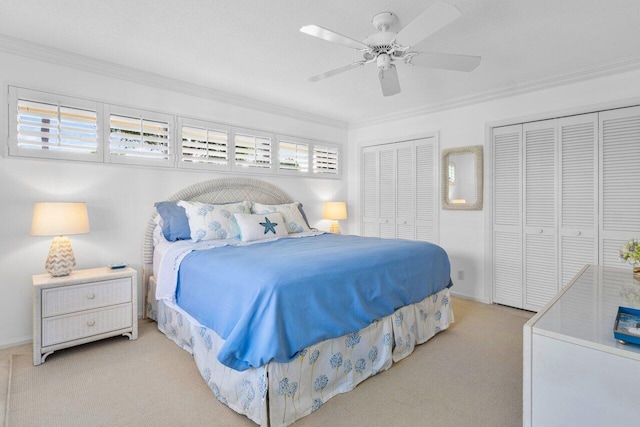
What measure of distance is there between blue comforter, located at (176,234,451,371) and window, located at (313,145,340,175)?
92.4 inches

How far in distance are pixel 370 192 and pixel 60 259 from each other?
3.89 m

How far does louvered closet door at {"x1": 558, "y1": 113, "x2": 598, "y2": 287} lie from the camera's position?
323cm

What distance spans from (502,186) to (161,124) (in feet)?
12.6

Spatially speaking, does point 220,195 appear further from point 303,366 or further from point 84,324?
point 303,366

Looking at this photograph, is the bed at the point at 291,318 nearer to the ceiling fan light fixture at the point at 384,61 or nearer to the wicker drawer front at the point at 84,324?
the wicker drawer front at the point at 84,324

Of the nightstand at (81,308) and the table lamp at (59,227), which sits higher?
the table lamp at (59,227)

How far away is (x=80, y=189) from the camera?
2924mm

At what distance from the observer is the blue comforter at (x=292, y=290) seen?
1711 mm

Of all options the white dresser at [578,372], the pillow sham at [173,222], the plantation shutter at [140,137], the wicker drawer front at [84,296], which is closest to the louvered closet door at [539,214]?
the white dresser at [578,372]

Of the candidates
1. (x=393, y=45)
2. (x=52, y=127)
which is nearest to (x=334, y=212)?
(x=393, y=45)

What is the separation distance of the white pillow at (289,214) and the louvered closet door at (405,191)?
1572 mm

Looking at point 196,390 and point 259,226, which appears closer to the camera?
point 196,390

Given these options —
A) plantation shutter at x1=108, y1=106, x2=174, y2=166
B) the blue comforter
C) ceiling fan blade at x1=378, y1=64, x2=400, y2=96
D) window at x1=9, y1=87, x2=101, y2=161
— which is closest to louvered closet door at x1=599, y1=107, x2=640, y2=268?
the blue comforter

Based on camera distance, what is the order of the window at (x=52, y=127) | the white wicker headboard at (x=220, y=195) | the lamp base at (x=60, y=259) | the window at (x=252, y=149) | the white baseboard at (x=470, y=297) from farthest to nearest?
1. the window at (x=252, y=149)
2. the white baseboard at (x=470, y=297)
3. the white wicker headboard at (x=220, y=195)
4. the window at (x=52, y=127)
5. the lamp base at (x=60, y=259)
